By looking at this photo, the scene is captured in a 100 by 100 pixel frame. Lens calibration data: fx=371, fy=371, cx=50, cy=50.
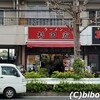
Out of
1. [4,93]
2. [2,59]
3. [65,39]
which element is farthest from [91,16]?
[4,93]

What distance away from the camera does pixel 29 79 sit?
763 inches

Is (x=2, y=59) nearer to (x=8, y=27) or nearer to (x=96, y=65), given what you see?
(x=8, y=27)

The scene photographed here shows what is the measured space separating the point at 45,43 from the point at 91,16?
4797 millimetres

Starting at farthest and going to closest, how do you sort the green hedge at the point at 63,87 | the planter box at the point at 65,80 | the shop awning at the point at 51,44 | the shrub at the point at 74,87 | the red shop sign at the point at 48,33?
the red shop sign at the point at 48,33 → the shop awning at the point at 51,44 → the planter box at the point at 65,80 → the shrub at the point at 74,87 → the green hedge at the point at 63,87

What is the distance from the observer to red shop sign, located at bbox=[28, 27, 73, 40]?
26.1m

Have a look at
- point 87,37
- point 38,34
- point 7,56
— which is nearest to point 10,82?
point 38,34

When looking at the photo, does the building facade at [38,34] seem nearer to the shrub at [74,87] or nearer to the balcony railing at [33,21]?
the balcony railing at [33,21]

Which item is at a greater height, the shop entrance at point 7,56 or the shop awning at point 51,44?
the shop awning at point 51,44

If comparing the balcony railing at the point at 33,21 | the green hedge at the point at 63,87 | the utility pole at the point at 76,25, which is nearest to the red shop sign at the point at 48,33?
the balcony railing at the point at 33,21

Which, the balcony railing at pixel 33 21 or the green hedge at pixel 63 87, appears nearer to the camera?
the green hedge at pixel 63 87

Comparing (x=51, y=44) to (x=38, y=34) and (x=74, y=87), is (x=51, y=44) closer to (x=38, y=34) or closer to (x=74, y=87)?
(x=38, y=34)

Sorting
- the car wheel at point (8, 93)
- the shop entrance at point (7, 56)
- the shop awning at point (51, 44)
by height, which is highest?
the shop awning at point (51, 44)

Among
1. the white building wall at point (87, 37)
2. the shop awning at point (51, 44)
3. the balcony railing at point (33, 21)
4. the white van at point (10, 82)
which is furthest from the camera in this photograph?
the balcony railing at point (33, 21)

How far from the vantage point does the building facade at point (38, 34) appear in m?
26.1
